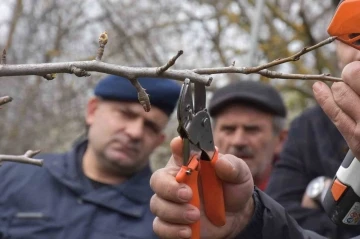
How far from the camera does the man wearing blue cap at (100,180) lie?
2.25m

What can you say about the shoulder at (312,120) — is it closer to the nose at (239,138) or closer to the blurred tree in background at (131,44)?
the nose at (239,138)

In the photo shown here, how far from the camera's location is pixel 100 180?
2.55 metres

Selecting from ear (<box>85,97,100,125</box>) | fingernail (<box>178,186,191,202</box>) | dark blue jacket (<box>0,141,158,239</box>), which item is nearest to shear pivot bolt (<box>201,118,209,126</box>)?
fingernail (<box>178,186,191,202</box>)

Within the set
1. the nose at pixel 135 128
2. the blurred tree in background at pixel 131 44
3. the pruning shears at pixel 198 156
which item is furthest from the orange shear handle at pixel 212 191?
the blurred tree in background at pixel 131 44

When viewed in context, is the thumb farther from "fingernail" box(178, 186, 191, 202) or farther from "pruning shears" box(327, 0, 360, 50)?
"pruning shears" box(327, 0, 360, 50)

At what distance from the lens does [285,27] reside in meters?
6.13

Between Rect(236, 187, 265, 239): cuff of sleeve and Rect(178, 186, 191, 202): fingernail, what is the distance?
29 cm

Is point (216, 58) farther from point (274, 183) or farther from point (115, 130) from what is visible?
point (274, 183)

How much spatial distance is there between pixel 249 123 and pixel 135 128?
0.51m

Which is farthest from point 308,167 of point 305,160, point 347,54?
point 347,54

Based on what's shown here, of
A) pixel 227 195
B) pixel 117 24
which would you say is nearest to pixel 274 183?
pixel 227 195

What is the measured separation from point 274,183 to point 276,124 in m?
0.76

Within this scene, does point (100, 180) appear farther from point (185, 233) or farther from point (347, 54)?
point (185, 233)

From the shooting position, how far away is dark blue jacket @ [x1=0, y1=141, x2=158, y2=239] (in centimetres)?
223
